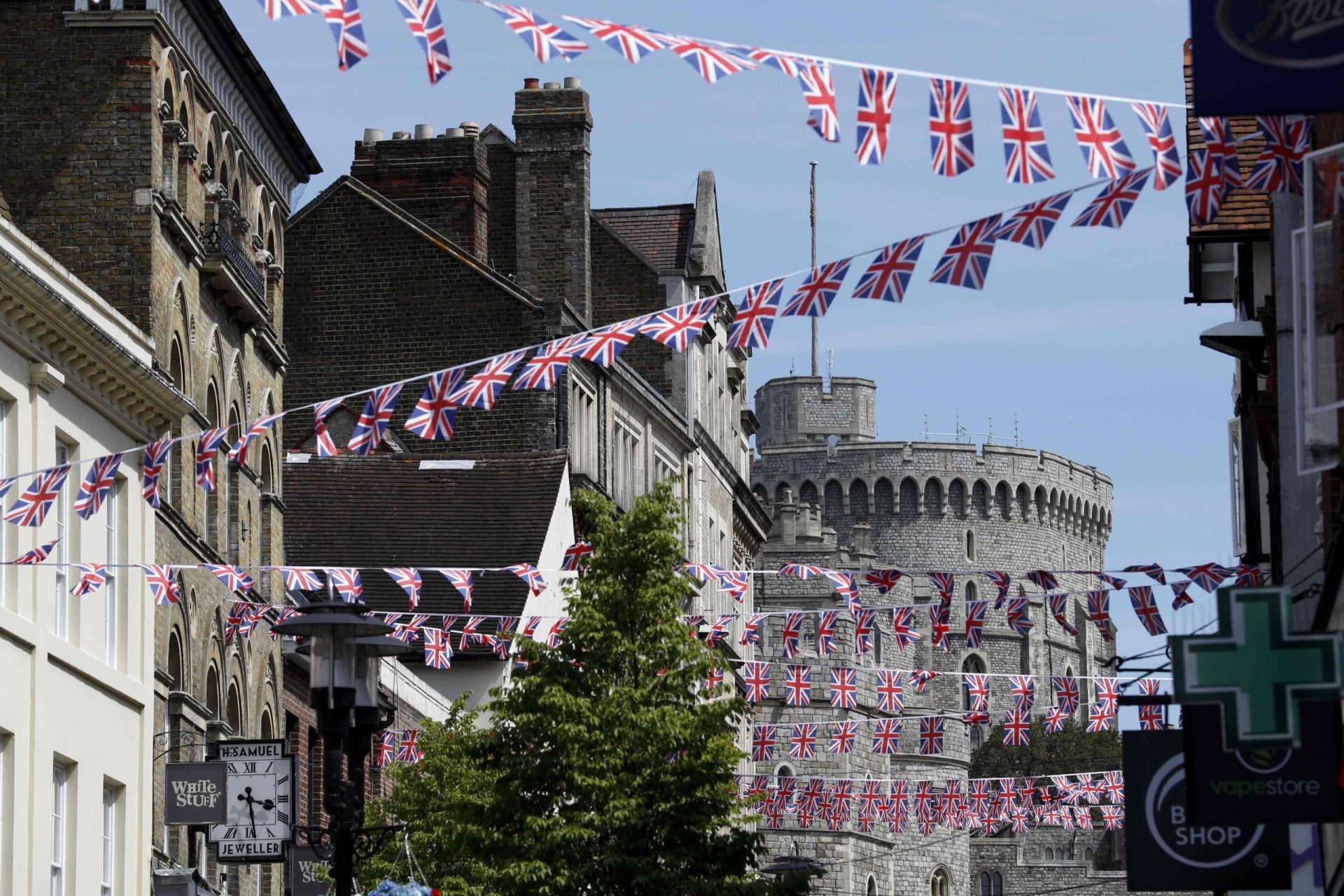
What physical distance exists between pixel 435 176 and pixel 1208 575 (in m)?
27.9

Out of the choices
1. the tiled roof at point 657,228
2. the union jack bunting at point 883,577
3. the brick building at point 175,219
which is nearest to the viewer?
the union jack bunting at point 883,577

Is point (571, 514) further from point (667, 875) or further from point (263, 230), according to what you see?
point (667, 875)

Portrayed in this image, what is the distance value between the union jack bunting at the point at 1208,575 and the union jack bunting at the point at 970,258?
32.0ft

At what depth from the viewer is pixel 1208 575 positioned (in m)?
23.7

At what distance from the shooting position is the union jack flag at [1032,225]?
14.2m

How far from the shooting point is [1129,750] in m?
19.2

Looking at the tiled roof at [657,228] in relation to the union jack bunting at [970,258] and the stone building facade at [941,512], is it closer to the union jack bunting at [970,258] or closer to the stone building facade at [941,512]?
the union jack bunting at [970,258]

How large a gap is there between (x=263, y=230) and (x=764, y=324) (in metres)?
21.2

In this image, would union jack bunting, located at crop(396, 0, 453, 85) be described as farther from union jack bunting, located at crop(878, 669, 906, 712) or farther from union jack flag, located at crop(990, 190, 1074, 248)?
union jack bunting, located at crop(878, 669, 906, 712)

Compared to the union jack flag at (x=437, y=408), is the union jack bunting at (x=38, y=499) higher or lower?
lower

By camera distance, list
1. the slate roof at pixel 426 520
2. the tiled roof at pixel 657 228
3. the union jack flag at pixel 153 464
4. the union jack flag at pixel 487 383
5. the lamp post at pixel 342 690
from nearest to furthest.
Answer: the union jack flag at pixel 487 383 → the union jack flag at pixel 153 464 → the lamp post at pixel 342 690 → the slate roof at pixel 426 520 → the tiled roof at pixel 657 228

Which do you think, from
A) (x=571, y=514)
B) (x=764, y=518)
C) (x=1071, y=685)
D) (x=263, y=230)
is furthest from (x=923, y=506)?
(x=263, y=230)

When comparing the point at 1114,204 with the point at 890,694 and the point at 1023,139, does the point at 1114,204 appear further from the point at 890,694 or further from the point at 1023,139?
the point at 890,694

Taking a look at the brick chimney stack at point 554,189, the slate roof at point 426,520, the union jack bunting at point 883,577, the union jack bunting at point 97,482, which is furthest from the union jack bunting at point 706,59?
the brick chimney stack at point 554,189
